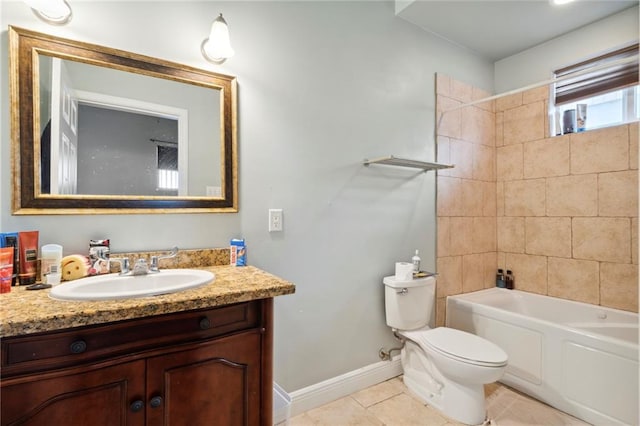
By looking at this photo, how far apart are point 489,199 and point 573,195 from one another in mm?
596

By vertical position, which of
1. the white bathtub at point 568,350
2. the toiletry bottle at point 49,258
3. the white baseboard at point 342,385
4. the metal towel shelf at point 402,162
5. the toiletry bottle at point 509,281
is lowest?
the white baseboard at point 342,385

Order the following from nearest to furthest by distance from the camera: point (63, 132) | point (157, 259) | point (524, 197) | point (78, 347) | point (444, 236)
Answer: point (78, 347)
point (63, 132)
point (157, 259)
point (444, 236)
point (524, 197)

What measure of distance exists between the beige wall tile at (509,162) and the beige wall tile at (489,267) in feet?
2.31

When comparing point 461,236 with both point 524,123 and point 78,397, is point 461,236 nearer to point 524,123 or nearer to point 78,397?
point 524,123

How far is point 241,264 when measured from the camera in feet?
4.98

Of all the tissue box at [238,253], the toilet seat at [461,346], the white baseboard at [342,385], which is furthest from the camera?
the white baseboard at [342,385]

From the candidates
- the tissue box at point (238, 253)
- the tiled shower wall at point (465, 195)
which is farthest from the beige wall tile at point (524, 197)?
the tissue box at point (238, 253)

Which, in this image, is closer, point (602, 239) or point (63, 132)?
point (63, 132)

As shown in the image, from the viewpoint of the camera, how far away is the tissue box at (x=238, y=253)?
4.97 feet

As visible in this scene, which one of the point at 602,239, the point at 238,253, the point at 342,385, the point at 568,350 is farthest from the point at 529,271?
the point at 238,253

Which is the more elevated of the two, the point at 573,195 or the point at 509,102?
the point at 509,102

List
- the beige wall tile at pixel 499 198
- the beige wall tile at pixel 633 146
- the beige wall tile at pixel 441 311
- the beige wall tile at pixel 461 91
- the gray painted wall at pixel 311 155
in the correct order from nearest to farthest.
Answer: the gray painted wall at pixel 311 155, the beige wall tile at pixel 633 146, the beige wall tile at pixel 441 311, the beige wall tile at pixel 461 91, the beige wall tile at pixel 499 198

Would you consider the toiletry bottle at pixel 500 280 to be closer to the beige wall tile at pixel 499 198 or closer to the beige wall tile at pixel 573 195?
the beige wall tile at pixel 499 198

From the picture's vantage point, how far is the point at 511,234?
2785 mm
